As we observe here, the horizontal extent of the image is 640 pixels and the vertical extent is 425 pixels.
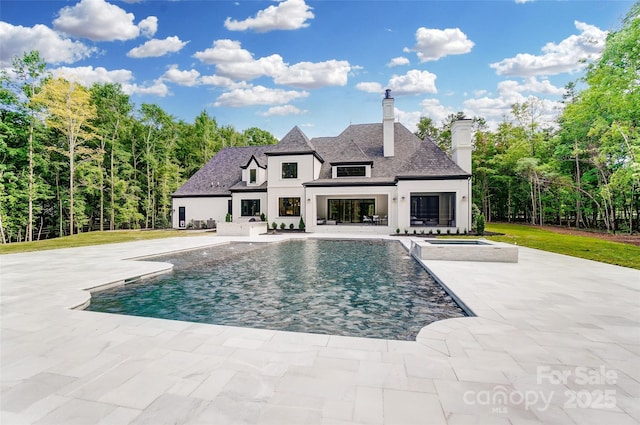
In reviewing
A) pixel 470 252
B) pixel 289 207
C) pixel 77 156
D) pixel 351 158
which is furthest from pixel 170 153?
pixel 470 252

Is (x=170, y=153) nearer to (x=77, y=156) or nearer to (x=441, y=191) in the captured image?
(x=77, y=156)

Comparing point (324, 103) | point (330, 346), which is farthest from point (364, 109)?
point (330, 346)

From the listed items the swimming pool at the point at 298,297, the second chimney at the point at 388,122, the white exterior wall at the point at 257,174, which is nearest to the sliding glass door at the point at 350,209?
the second chimney at the point at 388,122

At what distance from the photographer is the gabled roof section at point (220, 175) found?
2645cm

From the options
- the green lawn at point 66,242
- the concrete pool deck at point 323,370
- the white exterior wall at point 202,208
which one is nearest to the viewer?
the concrete pool deck at point 323,370

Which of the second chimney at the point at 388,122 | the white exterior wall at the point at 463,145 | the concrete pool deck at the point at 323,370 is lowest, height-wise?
the concrete pool deck at the point at 323,370

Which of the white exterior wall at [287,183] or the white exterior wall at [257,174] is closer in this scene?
the white exterior wall at [287,183]

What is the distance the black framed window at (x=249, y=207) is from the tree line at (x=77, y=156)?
10607 millimetres

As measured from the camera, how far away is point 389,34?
1661 centimetres

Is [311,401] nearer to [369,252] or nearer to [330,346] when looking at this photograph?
[330,346]

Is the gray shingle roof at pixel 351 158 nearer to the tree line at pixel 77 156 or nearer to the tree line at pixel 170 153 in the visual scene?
the tree line at pixel 170 153

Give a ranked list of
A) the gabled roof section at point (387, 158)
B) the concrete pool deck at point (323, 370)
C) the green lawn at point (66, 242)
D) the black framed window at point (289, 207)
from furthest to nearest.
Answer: the black framed window at point (289, 207), the gabled roof section at point (387, 158), the green lawn at point (66, 242), the concrete pool deck at point (323, 370)

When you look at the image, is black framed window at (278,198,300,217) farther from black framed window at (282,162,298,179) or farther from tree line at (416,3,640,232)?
tree line at (416,3,640,232)

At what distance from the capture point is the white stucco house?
64.5 ft
